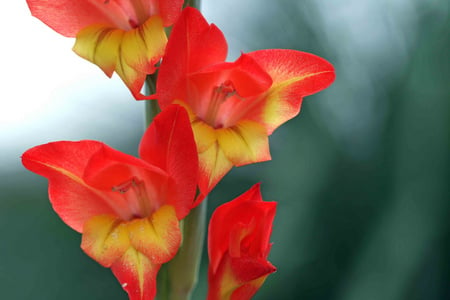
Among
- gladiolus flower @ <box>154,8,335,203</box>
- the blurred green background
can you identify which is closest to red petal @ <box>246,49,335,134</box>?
gladiolus flower @ <box>154,8,335,203</box>

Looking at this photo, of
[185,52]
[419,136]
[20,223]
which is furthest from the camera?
[419,136]

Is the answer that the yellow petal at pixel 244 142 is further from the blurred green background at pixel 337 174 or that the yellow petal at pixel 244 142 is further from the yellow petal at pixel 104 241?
the blurred green background at pixel 337 174

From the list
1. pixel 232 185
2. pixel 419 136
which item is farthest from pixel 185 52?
pixel 419 136

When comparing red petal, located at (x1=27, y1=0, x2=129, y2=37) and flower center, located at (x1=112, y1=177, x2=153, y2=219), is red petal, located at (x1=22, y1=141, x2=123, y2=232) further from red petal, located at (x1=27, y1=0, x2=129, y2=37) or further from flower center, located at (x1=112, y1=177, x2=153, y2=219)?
red petal, located at (x1=27, y1=0, x2=129, y2=37)

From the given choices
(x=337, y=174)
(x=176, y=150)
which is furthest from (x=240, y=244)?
(x=337, y=174)

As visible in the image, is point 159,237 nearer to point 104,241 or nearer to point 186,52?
point 104,241

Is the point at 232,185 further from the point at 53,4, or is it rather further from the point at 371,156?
the point at 53,4
